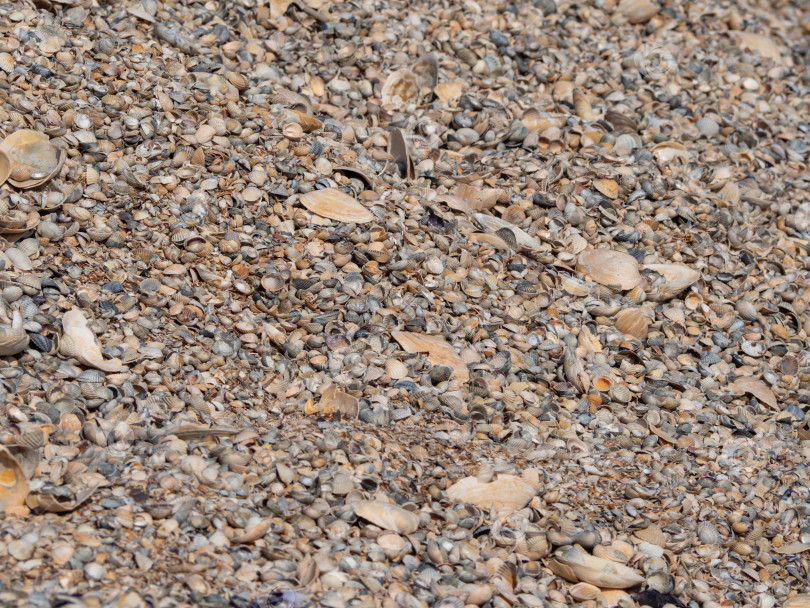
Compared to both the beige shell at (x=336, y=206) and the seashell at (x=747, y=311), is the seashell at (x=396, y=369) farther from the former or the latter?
the seashell at (x=747, y=311)

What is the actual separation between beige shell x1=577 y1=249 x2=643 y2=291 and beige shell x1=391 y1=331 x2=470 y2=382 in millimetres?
741

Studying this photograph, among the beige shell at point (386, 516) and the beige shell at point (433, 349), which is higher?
the beige shell at point (433, 349)

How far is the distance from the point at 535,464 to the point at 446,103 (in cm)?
181

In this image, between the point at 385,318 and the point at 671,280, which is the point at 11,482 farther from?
the point at 671,280

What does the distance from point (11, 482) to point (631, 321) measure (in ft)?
7.17

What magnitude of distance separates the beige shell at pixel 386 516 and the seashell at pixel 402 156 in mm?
1534

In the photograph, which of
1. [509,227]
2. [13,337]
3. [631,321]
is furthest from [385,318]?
[13,337]

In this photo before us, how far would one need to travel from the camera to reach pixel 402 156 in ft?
11.5

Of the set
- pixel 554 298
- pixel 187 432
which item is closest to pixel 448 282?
pixel 554 298

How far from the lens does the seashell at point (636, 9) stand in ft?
15.3

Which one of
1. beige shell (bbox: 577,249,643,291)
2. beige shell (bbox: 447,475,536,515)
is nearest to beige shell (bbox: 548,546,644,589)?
beige shell (bbox: 447,475,536,515)

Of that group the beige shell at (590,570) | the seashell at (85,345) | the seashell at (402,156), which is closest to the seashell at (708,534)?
the beige shell at (590,570)

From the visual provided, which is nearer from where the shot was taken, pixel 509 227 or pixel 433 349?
pixel 433 349

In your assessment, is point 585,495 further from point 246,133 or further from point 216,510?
point 246,133
